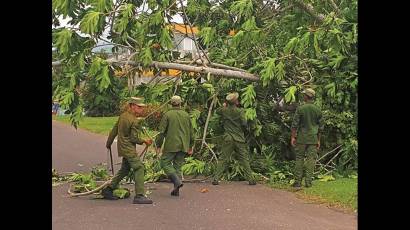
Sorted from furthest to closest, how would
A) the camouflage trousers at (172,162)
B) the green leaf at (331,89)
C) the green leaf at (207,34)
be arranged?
1. the green leaf at (207,34)
2. the green leaf at (331,89)
3. the camouflage trousers at (172,162)

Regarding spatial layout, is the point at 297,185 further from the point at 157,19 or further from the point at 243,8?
the point at 157,19

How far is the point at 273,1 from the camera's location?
42.4ft

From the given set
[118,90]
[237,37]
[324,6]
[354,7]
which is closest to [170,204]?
[118,90]

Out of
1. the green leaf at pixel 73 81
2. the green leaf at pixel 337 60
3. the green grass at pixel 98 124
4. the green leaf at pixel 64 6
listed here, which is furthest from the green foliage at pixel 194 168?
the green grass at pixel 98 124

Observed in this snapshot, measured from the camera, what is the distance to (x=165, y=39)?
10258 mm

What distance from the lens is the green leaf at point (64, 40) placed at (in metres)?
9.45

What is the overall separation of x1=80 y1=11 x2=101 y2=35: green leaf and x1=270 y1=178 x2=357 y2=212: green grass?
4401mm

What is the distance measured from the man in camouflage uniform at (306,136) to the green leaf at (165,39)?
2.69 meters

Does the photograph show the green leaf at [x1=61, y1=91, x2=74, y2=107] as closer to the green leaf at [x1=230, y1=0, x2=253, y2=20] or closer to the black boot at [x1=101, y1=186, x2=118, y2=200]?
the black boot at [x1=101, y1=186, x2=118, y2=200]

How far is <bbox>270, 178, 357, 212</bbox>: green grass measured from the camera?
8.52m

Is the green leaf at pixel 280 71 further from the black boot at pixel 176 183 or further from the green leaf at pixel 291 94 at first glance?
the black boot at pixel 176 183

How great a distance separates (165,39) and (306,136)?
316 centimetres
